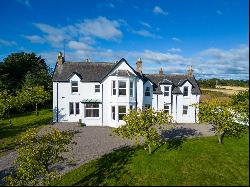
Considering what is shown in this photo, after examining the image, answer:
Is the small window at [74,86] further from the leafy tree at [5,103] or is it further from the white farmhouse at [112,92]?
the leafy tree at [5,103]

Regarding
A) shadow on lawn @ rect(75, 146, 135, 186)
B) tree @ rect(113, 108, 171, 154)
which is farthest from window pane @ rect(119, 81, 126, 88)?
tree @ rect(113, 108, 171, 154)

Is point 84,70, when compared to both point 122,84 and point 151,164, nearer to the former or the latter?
point 122,84

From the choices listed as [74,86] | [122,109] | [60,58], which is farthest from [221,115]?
[60,58]

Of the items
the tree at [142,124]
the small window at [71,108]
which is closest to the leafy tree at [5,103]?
the small window at [71,108]

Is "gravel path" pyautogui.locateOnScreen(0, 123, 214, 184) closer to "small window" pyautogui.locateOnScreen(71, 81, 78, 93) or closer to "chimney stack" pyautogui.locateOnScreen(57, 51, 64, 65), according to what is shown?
"small window" pyautogui.locateOnScreen(71, 81, 78, 93)

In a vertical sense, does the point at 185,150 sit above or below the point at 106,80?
below

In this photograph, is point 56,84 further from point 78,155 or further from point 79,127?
point 78,155

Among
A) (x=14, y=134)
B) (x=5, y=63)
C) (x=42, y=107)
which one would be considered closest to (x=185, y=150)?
(x=14, y=134)
